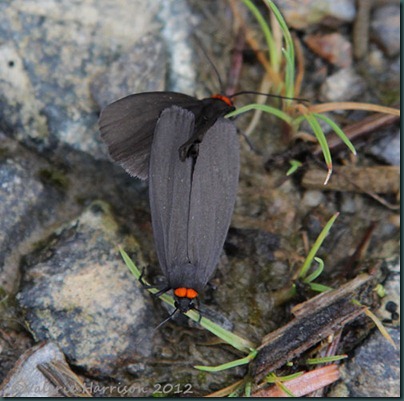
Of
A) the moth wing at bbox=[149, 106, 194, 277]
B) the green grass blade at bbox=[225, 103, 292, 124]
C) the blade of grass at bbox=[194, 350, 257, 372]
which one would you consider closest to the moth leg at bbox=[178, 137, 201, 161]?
the moth wing at bbox=[149, 106, 194, 277]

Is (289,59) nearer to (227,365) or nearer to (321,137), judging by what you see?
(321,137)

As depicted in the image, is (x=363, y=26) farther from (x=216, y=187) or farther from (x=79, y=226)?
(x=79, y=226)

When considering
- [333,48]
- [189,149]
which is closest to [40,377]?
[189,149]

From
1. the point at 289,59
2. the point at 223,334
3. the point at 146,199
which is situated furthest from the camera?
the point at 146,199

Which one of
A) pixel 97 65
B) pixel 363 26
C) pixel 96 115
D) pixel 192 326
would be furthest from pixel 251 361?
pixel 363 26

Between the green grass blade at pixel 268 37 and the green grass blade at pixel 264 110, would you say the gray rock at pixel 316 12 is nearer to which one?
the green grass blade at pixel 268 37

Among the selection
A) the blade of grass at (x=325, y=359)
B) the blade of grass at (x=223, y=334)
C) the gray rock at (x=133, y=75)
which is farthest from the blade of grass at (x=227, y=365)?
the gray rock at (x=133, y=75)
